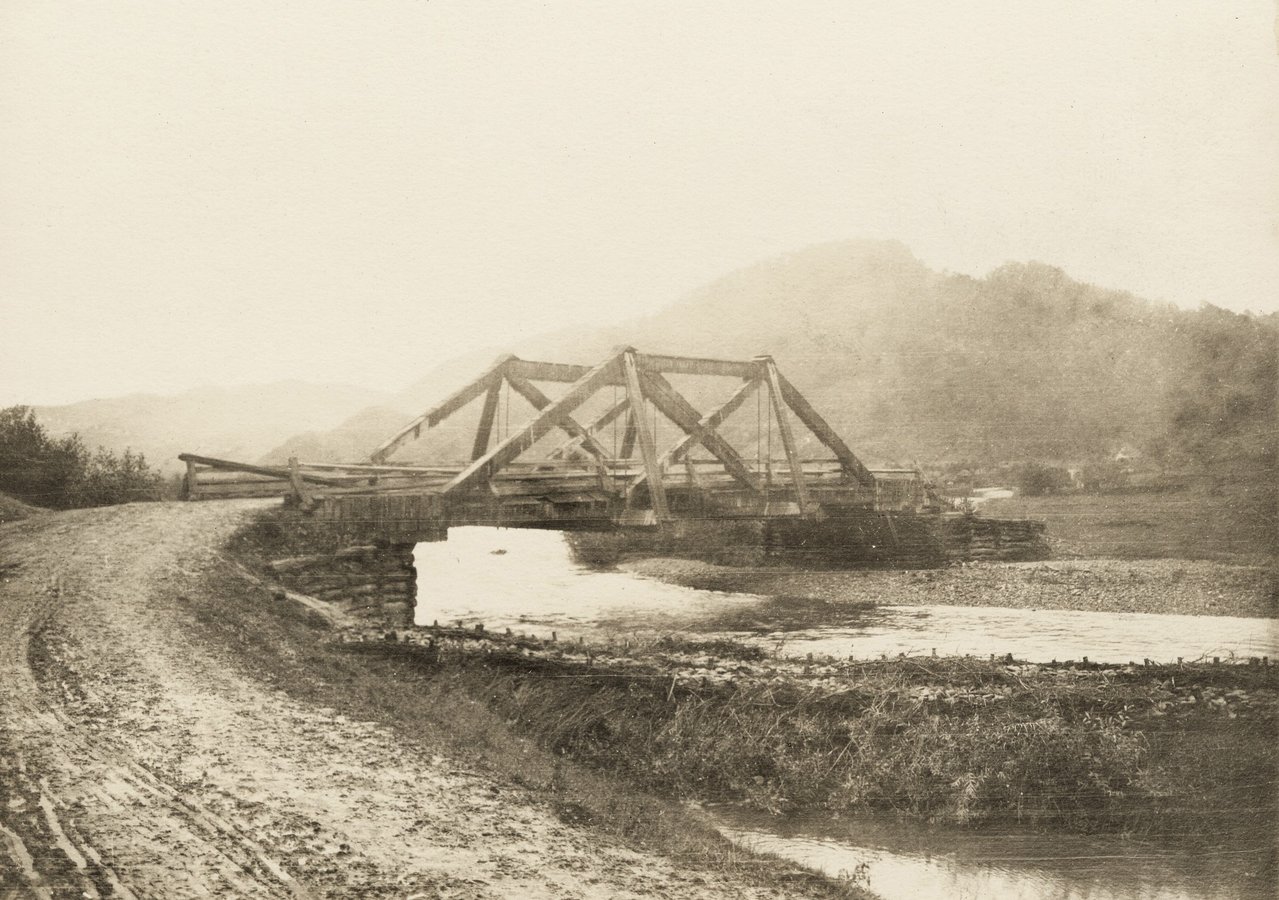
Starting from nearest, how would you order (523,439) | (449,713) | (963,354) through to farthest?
(449,713), (523,439), (963,354)

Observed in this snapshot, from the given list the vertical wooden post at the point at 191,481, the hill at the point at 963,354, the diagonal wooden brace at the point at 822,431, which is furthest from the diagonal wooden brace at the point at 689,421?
the vertical wooden post at the point at 191,481

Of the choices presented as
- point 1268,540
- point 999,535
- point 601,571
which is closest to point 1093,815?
point 1268,540

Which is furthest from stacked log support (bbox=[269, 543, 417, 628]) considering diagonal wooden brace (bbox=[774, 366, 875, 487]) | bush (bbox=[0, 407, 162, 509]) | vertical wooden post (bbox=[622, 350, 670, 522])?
diagonal wooden brace (bbox=[774, 366, 875, 487])

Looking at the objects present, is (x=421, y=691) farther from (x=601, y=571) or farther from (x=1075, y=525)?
(x=1075, y=525)

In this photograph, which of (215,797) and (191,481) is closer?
(215,797)

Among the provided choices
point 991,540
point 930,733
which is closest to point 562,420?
point 930,733

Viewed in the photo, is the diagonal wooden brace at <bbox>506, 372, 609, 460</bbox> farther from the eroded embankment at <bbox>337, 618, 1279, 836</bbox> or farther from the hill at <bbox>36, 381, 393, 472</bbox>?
the eroded embankment at <bbox>337, 618, 1279, 836</bbox>

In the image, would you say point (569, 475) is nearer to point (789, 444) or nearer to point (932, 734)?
point (789, 444)
